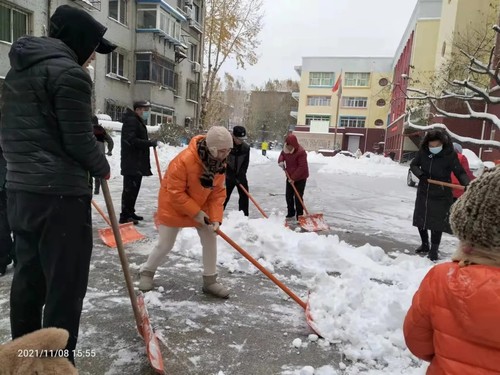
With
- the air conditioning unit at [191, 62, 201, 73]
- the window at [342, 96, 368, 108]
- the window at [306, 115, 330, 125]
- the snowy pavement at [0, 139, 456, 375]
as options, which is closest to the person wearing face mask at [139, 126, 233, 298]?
the snowy pavement at [0, 139, 456, 375]

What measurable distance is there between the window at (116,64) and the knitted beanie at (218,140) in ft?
62.3

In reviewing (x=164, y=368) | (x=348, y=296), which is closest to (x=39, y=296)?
(x=164, y=368)

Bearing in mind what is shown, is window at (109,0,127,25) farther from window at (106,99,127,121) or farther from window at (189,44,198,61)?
window at (189,44,198,61)

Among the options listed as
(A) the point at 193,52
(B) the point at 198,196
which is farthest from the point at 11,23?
(A) the point at 193,52

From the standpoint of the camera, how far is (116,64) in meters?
21.4

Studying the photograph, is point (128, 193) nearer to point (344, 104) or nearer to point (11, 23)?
point (11, 23)

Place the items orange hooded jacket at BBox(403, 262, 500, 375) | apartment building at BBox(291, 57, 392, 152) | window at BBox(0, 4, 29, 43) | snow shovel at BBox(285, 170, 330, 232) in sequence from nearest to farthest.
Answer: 1. orange hooded jacket at BBox(403, 262, 500, 375)
2. snow shovel at BBox(285, 170, 330, 232)
3. window at BBox(0, 4, 29, 43)
4. apartment building at BBox(291, 57, 392, 152)

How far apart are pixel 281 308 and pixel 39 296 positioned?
2078 millimetres

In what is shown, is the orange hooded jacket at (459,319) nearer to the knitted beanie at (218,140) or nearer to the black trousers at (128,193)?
the knitted beanie at (218,140)

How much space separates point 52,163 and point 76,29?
671 millimetres

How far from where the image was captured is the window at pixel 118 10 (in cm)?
2128

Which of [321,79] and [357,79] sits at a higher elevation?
[357,79]

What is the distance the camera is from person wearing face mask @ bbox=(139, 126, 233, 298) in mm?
3371

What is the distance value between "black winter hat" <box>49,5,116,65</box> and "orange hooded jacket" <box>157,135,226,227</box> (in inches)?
55.5
